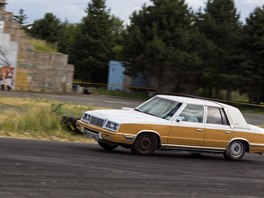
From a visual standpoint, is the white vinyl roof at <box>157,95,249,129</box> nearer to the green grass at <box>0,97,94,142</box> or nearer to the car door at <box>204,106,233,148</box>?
the car door at <box>204,106,233,148</box>

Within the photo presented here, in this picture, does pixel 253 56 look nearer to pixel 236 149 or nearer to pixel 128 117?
pixel 236 149

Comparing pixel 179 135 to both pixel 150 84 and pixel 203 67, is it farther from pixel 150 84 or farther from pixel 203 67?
pixel 150 84

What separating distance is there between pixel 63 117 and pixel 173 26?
3973 centimetres

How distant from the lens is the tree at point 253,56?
51656mm

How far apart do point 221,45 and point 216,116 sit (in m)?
43.1

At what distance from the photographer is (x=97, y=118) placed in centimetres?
1343

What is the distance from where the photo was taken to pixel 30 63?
1757 inches

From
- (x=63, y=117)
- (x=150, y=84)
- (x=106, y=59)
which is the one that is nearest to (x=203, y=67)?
(x=150, y=84)

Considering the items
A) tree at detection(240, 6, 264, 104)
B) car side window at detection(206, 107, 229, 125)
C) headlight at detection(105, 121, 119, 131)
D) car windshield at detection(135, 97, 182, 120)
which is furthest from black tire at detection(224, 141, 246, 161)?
tree at detection(240, 6, 264, 104)

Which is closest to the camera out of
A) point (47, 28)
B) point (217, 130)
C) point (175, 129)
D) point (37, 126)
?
point (175, 129)

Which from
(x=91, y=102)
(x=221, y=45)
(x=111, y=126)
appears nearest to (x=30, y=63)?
(x=91, y=102)

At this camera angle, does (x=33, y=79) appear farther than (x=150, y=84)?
No

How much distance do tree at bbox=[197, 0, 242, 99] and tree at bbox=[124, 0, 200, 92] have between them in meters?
1.42

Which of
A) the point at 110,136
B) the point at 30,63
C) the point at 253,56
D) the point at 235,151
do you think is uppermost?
the point at 253,56
